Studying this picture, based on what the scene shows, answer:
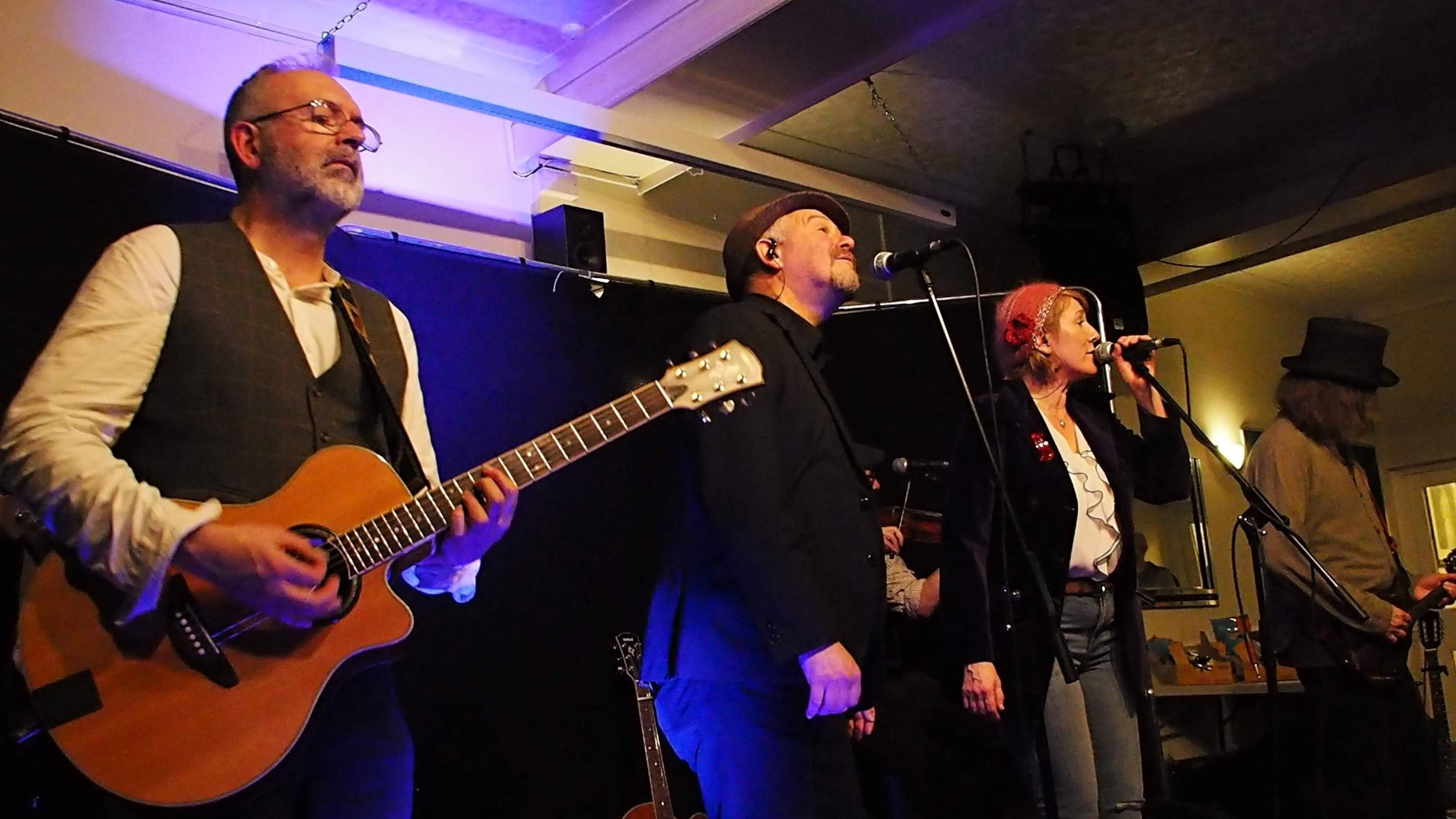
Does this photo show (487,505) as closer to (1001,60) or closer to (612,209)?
(612,209)

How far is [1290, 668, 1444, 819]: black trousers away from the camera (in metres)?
3.79

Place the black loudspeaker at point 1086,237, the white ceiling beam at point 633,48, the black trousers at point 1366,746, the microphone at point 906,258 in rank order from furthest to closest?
the black loudspeaker at point 1086,237 → the black trousers at point 1366,746 → the white ceiling beam at point 633,48 → the microphone at point 906,258

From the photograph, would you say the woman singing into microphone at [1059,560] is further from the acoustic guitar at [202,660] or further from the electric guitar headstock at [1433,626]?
the electric guitar headstock at [1433,626]

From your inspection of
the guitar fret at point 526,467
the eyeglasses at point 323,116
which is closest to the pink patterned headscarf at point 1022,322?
the guitar fret at point 526,467

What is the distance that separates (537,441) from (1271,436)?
3139 mm

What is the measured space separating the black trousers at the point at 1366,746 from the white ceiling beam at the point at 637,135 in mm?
2524

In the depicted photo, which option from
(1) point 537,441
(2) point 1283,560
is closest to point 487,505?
(1) point 537,441

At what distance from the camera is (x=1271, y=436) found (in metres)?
4.06

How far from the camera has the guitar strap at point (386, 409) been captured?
6.57 feet

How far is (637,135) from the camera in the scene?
383 cm

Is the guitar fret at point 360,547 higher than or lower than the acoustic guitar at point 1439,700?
higher

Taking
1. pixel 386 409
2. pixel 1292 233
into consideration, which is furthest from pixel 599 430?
pixel 1292 233

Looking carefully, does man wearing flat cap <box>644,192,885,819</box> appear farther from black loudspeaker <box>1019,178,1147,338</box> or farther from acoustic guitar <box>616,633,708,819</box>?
black loudspeaker <box>1019,178,1147,338</box>

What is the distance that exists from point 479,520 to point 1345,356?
11.7ft
